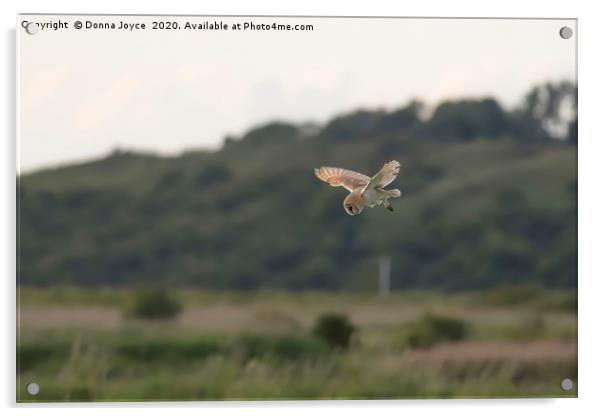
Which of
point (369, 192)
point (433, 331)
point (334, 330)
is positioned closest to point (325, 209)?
point (334, 330)

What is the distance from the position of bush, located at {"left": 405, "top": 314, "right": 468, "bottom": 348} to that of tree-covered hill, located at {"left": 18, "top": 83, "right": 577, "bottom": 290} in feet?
2.81

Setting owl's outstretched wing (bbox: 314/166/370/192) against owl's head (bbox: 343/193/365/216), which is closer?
owl's head (bbox: 343/193/365/216)

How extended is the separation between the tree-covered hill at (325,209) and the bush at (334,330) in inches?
67.1

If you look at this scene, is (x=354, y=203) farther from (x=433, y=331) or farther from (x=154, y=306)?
(x=154, y=306)

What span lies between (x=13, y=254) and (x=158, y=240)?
18.4ft

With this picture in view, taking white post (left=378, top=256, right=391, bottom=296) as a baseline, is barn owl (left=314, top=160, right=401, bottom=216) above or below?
above

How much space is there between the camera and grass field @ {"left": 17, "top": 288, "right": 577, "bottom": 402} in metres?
8.55

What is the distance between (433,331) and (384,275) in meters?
2.77

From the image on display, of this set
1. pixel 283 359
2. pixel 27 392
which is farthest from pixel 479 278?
pixel 27 392

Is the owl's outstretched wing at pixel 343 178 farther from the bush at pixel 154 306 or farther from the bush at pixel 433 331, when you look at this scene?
the bush at pixel 154 306

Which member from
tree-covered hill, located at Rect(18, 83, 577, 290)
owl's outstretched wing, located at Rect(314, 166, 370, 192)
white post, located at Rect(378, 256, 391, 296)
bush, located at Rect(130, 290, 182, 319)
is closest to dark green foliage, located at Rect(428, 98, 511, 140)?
tree-covered hill, located at Rect(18, 83, 577, 290)

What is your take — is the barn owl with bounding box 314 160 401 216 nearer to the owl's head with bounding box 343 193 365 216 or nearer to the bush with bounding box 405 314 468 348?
the owl's head with bounding box 343 193 365 216

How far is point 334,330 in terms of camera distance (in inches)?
381

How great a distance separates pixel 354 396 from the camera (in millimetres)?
8547
